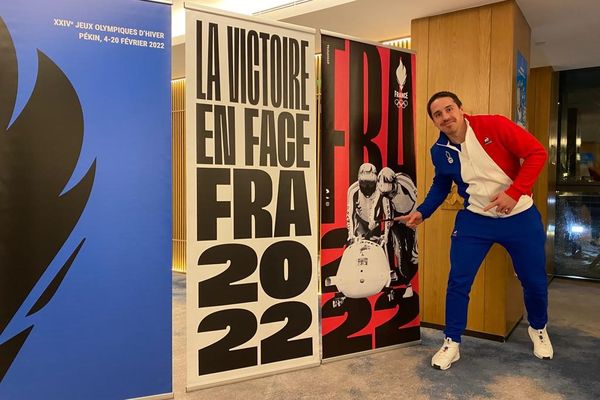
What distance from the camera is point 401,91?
3.07 metres

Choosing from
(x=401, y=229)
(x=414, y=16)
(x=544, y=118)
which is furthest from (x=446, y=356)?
(x=544, y=118)

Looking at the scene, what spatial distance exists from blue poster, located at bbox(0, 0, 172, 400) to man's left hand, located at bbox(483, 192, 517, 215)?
6.00 feet

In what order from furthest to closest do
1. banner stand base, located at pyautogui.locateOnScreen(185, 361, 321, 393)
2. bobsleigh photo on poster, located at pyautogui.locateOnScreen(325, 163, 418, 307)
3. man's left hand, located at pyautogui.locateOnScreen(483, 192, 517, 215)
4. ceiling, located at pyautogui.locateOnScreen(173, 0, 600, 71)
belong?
ceiling, located at pyautogui.locateOnScreen(173, 0, 600, 71) → bobsleigh photo on poster, located at pyautogui.locateOnScreen(325, 163, 418, 307) → man's left hand, located at pyautogui.locateOnScreen(483, 192, 517, 215) → banner stand base, located at pyautogui.locateOnScreen(185, 361, 321, 393)

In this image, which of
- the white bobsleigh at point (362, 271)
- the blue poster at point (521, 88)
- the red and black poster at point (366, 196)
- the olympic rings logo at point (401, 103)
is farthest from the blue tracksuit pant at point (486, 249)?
the blue poster at point (521, 88)

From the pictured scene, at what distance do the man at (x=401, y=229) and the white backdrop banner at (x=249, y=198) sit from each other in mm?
546

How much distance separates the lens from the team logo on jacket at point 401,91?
3.05 metres

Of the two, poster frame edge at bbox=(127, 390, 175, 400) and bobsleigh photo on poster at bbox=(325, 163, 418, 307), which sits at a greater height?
bobsleigh photo on poster at bbox=(325, 163, 418, 307)

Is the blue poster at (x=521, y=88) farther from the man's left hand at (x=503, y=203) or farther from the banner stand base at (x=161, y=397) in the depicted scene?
the banner stand base at (x=161, y=397)

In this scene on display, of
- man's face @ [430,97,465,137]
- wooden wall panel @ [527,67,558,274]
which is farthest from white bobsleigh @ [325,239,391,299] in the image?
wooden wall panel @ [527,67,558,274]

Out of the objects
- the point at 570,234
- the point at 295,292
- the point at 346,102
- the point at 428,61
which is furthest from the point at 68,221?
the point at 570,234

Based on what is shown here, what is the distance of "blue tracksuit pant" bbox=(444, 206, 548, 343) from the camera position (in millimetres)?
2870

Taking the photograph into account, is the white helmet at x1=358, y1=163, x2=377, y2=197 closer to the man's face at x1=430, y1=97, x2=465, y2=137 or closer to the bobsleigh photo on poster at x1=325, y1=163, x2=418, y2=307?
the bobsleigh photo on poster at x1=325, y1=163, x2=418, y2=307

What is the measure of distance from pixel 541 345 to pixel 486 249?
29.1 inches

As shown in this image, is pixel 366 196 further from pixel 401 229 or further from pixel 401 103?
pixel 401 103
